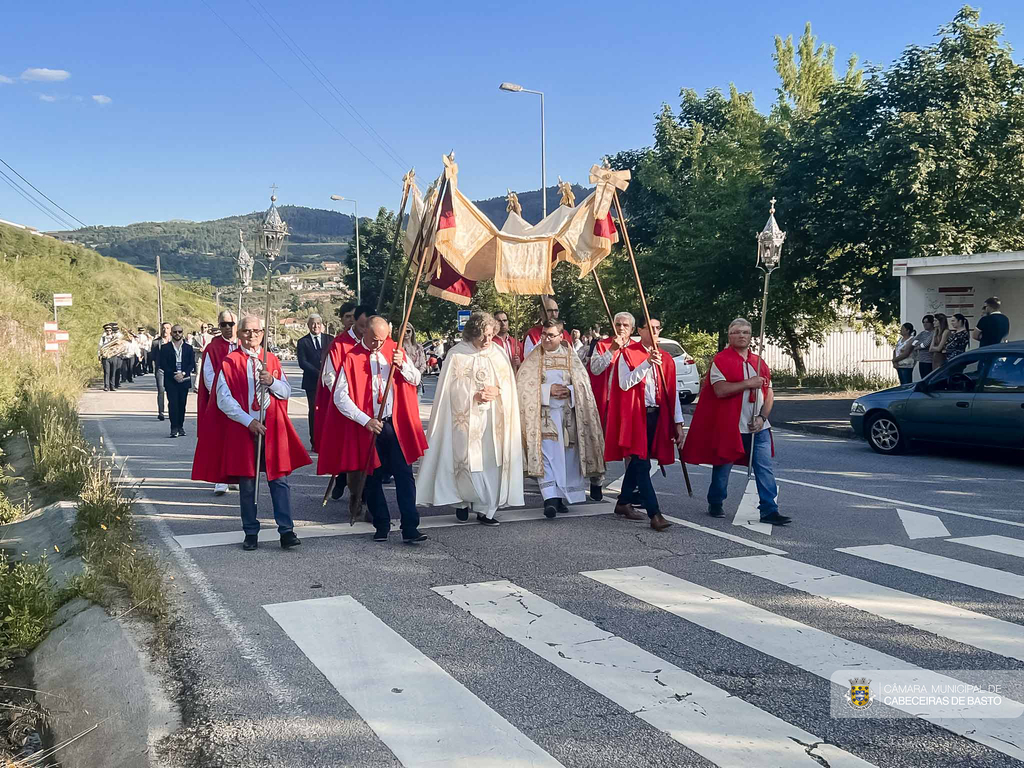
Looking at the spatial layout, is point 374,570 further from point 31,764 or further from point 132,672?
point 31,764

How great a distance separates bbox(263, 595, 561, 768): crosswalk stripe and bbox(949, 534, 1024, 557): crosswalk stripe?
4.77 m

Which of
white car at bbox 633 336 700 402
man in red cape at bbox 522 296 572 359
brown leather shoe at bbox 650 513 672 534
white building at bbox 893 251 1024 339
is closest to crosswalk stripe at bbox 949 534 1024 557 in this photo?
brown leather shoe at bbox 650 513 672 534

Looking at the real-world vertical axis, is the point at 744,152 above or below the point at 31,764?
above

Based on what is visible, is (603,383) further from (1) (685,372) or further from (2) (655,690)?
(1) (685,372)

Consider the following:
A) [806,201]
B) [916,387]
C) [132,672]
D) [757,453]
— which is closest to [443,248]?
[757,453]

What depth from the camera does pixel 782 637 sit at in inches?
207

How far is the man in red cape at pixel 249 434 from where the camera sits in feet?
24.5

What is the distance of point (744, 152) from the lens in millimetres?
29266

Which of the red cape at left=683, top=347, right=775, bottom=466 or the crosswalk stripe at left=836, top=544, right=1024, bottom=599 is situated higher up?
the red cape at left=683, top=347, right=775, bottom=466

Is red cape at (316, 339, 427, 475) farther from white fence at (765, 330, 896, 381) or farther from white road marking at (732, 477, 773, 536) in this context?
white fence at (765, 330, 896, 381)

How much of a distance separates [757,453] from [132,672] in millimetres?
5551

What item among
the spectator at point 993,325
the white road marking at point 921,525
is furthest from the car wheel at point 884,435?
the white road marking at point 921,525

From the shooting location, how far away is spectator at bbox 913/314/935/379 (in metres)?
17.2

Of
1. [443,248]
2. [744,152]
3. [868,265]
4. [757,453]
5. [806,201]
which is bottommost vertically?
[757,453]
